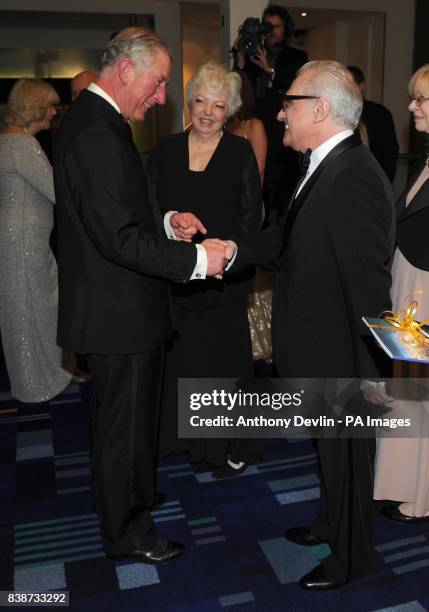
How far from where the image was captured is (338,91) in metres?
1.86

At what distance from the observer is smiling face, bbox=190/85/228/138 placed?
2791mm

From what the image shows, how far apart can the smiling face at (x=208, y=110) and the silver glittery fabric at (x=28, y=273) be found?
1073 millimetres

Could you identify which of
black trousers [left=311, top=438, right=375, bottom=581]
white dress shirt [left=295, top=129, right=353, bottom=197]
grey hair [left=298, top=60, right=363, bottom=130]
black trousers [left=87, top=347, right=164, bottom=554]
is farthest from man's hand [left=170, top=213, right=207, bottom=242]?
black trousers [left=311, top=438, right=375, bottom=581]

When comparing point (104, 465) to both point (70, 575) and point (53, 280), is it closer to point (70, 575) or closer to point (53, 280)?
point (70, 575)

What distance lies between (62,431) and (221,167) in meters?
1.67

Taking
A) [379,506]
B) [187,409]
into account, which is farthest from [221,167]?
[379,506]

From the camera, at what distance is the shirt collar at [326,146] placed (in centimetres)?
190

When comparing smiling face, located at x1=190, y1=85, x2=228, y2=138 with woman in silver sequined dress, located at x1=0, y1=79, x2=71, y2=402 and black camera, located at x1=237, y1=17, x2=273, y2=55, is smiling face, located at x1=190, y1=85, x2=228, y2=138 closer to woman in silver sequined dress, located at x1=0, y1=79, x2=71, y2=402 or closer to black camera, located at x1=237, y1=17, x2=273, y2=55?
woman in silver sequined dress, located at x1=0, y1=79, x2=71, y2=402

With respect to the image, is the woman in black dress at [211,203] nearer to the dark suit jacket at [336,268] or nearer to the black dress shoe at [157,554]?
the black dress shoe at [157,554]

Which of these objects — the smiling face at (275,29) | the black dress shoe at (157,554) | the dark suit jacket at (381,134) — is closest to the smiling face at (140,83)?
the black dress shoe at (157,554)

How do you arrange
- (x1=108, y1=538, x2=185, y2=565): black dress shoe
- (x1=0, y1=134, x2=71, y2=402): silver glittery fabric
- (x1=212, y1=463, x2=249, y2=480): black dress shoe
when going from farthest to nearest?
(x1=0, y1=134, x2=71, y2=402): silver glittery fabric
(x1=212, y1=463, x2=249, y2=480): black dress shoe
(x1=108, y1=538, x2=185, y2=565): black dress shoe

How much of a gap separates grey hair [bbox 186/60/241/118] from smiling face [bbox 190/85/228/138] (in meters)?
0.02

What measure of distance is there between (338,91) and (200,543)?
1.69 m

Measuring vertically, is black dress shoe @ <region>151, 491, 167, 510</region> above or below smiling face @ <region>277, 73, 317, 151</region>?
below
